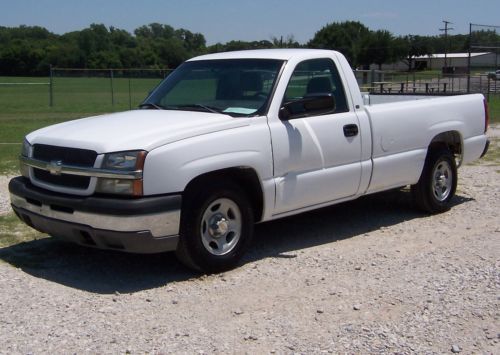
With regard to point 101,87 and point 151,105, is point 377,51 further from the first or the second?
point 151,105

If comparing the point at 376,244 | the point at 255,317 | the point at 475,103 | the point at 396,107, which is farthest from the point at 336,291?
the point at 475,103

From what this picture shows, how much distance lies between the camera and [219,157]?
5.52 meters

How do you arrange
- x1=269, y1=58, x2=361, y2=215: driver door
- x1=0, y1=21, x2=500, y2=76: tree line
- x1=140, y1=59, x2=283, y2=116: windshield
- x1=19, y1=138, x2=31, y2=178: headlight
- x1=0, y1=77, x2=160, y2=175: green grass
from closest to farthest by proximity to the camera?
x1=19, y1=138, x2=31, y2=178: headlight < x1=269, y1=58, x2=361, y2=215: driver door < x1=140, y1=59, x2=283, y2=116: windshield < x1=0, y1=77, x2=160, y2=175: green grass < x1=0, y1=21, x2=500, y2=76: tree line

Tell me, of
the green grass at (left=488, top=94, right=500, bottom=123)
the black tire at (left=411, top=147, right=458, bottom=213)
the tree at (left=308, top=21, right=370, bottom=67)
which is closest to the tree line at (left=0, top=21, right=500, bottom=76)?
the tree at (left=308, top=21, right=370, bottom=67)

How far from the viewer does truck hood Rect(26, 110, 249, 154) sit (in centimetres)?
520

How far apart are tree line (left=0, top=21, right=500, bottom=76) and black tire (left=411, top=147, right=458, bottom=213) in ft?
52.0

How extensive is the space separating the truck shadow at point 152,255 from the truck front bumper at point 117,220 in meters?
0.39

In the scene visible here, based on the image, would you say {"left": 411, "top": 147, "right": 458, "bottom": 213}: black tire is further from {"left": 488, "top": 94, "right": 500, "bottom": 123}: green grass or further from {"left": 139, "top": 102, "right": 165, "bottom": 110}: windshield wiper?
{"left": 488, "top": 94, "right": 500, "bottom": 123}: green grass

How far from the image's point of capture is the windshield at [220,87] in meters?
6.17

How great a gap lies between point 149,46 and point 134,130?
172 ft

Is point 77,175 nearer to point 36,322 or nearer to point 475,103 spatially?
point 36,322

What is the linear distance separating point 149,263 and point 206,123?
1.41 metres

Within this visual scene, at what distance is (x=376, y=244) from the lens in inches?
265

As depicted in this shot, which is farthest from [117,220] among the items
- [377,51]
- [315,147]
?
[377,51]
